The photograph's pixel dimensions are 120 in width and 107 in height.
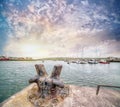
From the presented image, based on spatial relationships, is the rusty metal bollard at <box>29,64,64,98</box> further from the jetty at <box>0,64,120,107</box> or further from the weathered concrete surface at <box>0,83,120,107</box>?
the weathered concrete surface at <box>0,83,120,107</box>

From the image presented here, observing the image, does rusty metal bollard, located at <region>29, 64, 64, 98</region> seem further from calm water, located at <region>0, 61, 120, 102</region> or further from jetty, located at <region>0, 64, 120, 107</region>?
calm water, located at <region>0, 61, 120, 102</region>

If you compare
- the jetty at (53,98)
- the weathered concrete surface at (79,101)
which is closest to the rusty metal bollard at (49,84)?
the jetty at (53,98)

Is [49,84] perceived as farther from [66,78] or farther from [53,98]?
[66,78]

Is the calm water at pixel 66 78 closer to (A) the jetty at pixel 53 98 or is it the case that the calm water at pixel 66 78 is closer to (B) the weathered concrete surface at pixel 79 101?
(B) the weathered concrete surface at pixel 79 101

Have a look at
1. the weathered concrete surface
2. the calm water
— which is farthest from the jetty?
the calm water

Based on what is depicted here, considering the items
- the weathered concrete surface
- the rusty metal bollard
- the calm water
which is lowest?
the calm water

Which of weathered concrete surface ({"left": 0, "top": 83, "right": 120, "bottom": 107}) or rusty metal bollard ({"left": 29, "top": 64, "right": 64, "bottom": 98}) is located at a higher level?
rusty metal bollard ({"left": 29, "top": 64, "right": 64, "bottom": 98})

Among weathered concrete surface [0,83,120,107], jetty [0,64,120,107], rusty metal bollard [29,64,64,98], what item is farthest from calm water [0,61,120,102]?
rusty metal bollard [29,64,64,98]

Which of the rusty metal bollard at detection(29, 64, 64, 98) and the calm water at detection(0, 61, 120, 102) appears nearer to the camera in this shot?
the rusty metal bollard at detection(29, 64, 64, 98)

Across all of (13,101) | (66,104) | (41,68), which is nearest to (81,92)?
(66,104)

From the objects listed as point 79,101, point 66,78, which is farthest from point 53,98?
point 66,78

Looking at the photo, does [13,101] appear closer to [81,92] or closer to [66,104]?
[66,104]

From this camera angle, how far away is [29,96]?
303 centimetres

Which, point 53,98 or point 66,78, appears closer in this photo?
point 53,98
